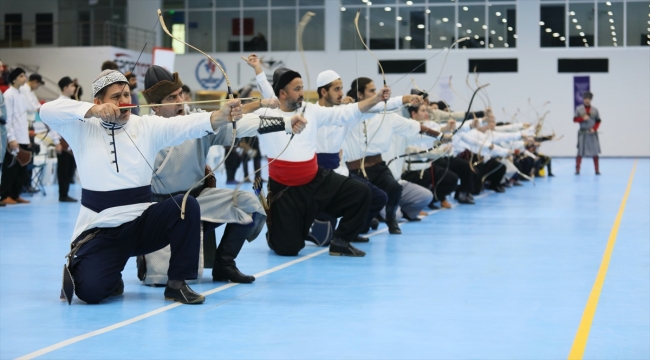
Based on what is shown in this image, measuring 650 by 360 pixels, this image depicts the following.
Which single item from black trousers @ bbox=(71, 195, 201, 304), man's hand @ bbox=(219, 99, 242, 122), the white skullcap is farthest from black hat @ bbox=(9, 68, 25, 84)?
man's hand @ bbox=(219, 99, 242, 122)

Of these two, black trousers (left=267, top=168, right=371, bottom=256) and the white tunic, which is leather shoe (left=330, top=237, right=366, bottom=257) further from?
the white tunic

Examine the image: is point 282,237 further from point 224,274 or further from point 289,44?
point 289,44

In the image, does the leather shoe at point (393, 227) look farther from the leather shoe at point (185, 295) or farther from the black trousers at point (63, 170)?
the black trousers at point (63, 170)

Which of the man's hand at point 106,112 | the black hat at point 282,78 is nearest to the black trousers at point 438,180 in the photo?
the black hat at point 282,78

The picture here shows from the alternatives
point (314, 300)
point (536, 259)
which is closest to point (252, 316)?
point (314, 300)

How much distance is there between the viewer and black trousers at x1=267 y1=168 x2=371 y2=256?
6266mm

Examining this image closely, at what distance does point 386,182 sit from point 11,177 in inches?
199

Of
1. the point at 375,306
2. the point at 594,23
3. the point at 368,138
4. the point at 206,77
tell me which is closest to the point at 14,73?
the point at 368,138

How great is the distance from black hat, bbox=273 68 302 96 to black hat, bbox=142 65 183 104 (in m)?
1.16

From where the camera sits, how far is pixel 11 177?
34.5 ft

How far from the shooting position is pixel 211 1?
27.3 meters

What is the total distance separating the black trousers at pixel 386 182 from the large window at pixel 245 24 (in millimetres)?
19322

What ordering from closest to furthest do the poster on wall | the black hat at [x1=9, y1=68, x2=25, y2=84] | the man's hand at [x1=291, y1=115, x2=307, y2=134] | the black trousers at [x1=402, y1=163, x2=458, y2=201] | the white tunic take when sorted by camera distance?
the white tunic < the man's hand at [x1=291, y1=115, x2=307, y2=134] < the black trousers at [x1=402, y1=163, x2=458, y2=201] < the black hat at [x1=9, y1=68, x2=25, y2=84] < the poster on wall

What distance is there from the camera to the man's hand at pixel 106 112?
411 centimetres
